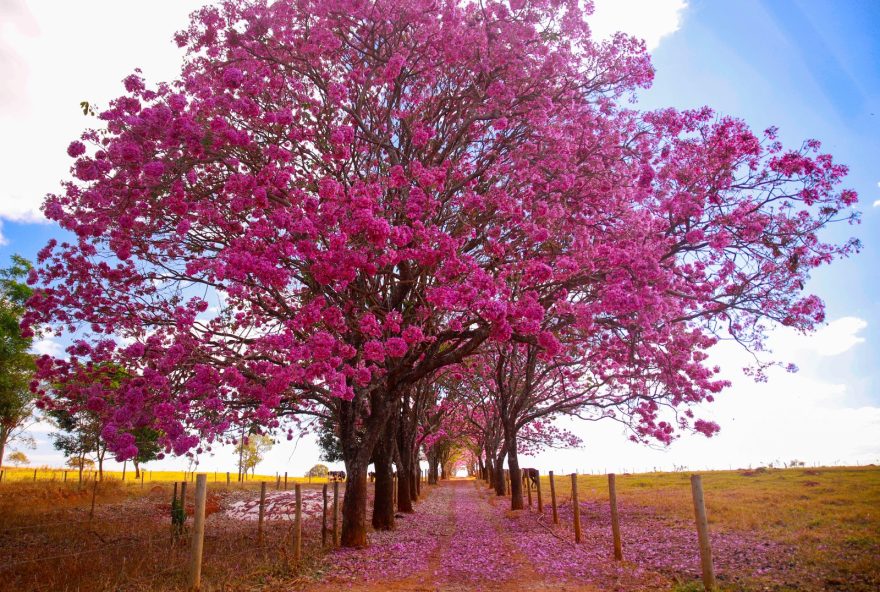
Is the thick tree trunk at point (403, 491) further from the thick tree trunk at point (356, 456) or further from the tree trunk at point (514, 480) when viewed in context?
the thick tree trunk at point (356, 456)

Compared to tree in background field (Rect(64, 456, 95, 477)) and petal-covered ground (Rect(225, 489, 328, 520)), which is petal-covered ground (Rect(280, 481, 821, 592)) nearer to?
petal-covered ground (Rect(225, 489, 328, 520))

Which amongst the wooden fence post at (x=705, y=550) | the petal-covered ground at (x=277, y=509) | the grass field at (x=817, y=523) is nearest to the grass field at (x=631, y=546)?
the grass field at (x=817, y=523)

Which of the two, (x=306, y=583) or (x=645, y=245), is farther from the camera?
(x=645, y=245)

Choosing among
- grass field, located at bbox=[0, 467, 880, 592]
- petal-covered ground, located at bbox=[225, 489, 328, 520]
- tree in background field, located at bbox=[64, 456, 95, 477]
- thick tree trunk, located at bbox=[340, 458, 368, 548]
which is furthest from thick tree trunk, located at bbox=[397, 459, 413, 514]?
tree in background field, located at bbox=[64, 456, 95, 477]

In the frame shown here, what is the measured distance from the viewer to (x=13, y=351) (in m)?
27.4

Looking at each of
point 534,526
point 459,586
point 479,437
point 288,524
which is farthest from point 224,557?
point 479,437

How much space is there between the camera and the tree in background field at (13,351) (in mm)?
27109

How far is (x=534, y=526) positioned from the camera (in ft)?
51.7

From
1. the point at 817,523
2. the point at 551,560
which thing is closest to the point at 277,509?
the point at 551,560

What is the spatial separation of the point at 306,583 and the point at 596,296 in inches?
321

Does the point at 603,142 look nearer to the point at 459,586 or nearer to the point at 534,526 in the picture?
the point at 459,586

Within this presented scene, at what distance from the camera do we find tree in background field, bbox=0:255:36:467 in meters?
27.1

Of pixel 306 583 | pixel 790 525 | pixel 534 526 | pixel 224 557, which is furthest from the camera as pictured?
pixel 534 526

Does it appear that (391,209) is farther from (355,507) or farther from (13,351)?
(13,351)
